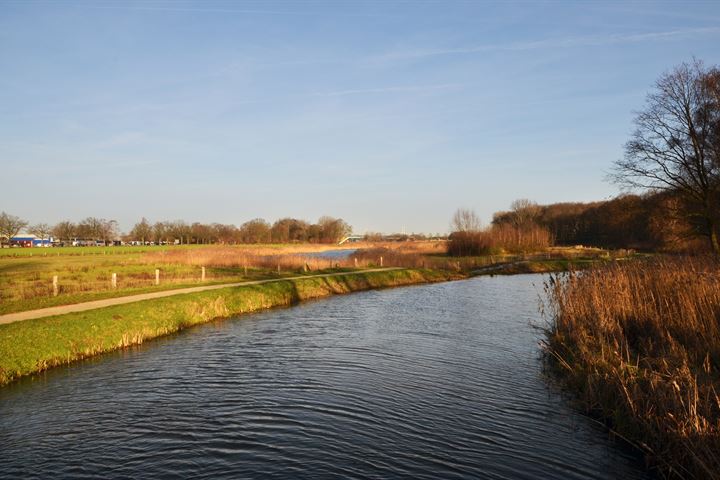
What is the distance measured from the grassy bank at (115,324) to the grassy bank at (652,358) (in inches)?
544

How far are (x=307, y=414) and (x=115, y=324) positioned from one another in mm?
10407

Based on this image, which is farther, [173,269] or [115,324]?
[173,269]

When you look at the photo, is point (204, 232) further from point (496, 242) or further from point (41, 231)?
point (496, 242)

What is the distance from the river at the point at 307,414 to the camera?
296 inches

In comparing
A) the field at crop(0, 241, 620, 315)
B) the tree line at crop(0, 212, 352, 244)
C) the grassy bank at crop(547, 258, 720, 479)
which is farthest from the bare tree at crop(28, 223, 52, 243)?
the grassy bank at crop(547, 258, 720, 479)

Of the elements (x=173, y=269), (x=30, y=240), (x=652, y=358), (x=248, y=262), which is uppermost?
(x=30, y=240)

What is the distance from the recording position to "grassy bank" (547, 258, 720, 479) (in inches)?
260

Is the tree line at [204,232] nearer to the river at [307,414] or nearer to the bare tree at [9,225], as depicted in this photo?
the bare tree at [9,225]

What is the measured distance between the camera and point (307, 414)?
9.70m

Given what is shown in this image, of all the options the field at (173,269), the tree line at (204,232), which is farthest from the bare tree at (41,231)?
the field at (173,269)

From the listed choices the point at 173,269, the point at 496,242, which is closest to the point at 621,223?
the point at 173,269

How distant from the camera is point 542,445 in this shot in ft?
26.8

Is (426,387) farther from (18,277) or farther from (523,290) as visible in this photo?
(18,277)

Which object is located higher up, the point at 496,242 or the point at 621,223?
the point at 621,223
